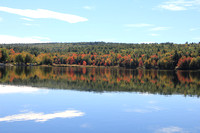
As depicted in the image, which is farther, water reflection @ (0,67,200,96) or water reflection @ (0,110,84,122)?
water reflection @ (0,67,200,96)

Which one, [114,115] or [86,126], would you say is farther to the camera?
[114,115]

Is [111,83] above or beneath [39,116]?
beneath

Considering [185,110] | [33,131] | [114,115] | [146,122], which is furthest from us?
[185,110]

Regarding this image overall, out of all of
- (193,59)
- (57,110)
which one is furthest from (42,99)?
(193,59)

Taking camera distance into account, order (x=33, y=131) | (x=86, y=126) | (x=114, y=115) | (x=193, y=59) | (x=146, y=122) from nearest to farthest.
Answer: (x=33, y=131) → (x=86, y=126) → (x=146, y=122) → (x=114, y=115) → (x=193, y=59)

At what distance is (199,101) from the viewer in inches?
1610

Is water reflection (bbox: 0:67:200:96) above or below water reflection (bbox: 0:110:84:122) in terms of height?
below

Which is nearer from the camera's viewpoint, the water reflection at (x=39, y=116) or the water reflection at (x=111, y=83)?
the water reflection at (x=39, y=116)

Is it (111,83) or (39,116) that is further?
(111,83)

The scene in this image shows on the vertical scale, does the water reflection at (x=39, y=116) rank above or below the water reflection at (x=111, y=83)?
above

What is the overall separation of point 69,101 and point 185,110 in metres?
17.1

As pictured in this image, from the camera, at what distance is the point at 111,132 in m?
22.5

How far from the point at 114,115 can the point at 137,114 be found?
302 centimetres

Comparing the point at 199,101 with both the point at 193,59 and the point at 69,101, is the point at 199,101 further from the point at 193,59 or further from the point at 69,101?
the point at 193,59
